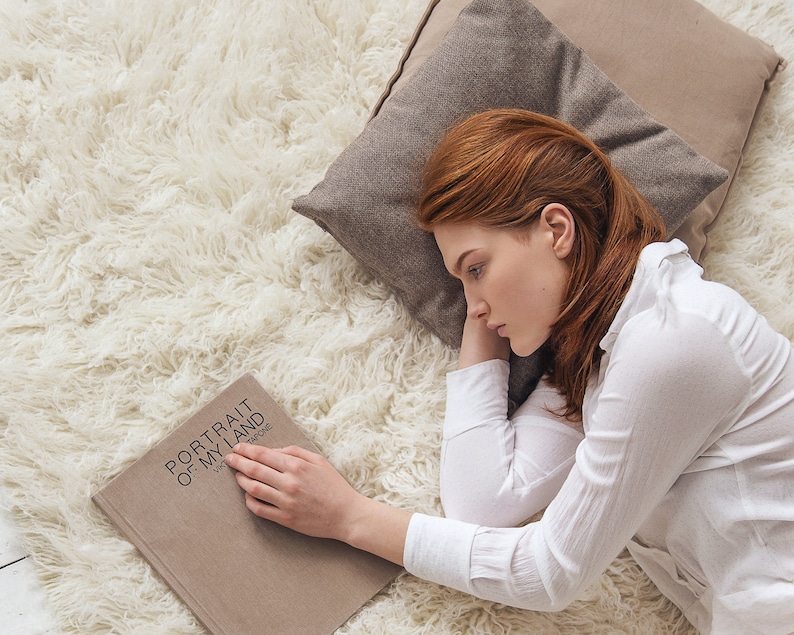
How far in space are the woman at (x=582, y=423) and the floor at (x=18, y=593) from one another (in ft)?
1.20

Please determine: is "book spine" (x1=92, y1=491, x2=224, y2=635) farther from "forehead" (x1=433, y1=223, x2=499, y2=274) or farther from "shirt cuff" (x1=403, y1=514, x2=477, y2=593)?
"forehead" (x1=433, y1=223, x2=499, y2=274)

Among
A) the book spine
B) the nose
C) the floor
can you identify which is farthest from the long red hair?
the floor

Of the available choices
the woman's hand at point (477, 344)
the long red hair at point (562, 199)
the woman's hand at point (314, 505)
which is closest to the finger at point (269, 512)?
the woman's hand at point (314, 505)

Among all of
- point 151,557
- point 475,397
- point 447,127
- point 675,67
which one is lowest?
point 475,397

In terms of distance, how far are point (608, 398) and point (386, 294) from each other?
0.44 meters

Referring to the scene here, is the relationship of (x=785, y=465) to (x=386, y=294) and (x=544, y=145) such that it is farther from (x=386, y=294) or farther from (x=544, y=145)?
(x=386, y=294)

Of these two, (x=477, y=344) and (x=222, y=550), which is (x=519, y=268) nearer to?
(x=477, y=344)

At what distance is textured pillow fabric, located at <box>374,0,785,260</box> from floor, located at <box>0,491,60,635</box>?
0.92 m

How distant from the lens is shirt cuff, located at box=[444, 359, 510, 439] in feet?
3.59

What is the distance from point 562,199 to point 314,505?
1.92 ft

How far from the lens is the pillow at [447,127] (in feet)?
3.57

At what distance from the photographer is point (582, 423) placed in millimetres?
1084

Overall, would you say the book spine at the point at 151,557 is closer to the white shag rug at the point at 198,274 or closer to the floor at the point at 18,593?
the white shag rug at the point at 198,274

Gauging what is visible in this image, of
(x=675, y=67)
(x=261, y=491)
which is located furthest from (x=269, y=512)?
(x=675, y=67)
